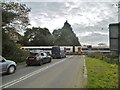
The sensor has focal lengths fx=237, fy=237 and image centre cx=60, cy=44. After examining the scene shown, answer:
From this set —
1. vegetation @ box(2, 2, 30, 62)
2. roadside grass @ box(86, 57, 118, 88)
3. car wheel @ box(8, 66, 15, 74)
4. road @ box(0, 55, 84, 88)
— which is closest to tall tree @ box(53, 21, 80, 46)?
vegetation @ box(2, 2, 30, 62)

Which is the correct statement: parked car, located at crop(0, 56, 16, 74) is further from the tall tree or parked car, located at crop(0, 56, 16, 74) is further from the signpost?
the tall tree

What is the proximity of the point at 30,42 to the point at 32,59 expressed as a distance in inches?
2904

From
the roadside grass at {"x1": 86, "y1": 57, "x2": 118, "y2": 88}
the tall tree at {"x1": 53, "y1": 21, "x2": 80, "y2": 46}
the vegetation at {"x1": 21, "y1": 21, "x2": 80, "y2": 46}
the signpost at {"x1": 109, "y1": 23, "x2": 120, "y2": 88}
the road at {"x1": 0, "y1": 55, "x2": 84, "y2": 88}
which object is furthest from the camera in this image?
the tall tree at {"x1": 53, "y1": 21, "x2": 80, "y2": 46}

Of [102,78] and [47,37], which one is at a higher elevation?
[47,37]

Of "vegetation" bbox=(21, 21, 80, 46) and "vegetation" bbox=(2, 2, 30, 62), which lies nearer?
"vegetation" bbox=(2, 2, 30, 62)

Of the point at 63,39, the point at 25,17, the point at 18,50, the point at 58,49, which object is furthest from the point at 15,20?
the point at 63,39

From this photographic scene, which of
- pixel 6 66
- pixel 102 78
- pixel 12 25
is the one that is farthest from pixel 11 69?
pixel 12 25

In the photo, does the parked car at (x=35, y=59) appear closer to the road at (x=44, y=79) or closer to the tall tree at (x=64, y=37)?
the road at (x=44, y=79)

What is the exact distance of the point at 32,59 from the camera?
89.5 ft

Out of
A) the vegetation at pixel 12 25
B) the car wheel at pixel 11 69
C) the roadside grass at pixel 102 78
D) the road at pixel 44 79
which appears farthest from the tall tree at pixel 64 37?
the roadside grass at pixel 102 78

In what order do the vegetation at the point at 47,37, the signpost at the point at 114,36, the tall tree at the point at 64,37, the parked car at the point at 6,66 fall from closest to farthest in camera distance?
the signpost at the point at 114,36 → the parked car at the point at 6,66 → the vegetation at the point at 47,37 → the tall tree at the point at 64,37

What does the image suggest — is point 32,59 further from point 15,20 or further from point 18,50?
point 15,20

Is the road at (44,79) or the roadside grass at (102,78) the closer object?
the roadside grass at (102,78)

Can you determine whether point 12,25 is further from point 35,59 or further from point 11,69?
point 11,69
